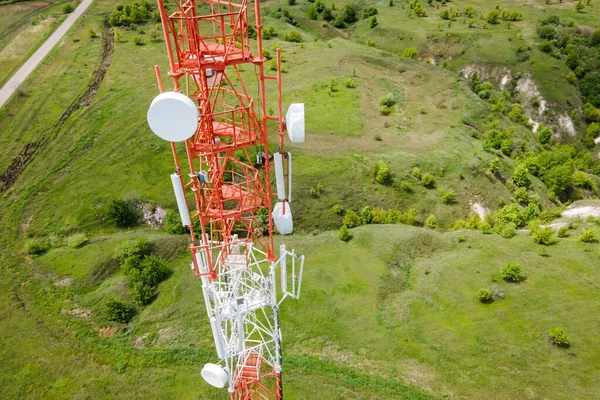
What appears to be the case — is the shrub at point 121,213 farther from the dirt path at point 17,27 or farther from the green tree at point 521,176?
the dirt path at point 17,27

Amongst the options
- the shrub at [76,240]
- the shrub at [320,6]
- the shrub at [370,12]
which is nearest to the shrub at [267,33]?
the shrub at [320,6]

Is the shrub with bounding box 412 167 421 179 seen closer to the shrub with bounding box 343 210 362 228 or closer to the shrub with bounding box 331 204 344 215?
the shrub with bounding box 343 210 362 228

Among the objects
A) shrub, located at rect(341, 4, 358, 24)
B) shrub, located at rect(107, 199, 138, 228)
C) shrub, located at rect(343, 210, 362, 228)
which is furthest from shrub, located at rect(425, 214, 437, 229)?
shrub, located at rect(341, 4, 358, 24)

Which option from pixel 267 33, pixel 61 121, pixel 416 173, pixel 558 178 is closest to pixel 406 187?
pixel 416 173

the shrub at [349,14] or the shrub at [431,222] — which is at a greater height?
the shrub at [349,14]

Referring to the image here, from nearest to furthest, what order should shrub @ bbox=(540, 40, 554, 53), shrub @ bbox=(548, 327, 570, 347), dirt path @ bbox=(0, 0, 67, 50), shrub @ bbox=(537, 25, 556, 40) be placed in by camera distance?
shrub @ bbox=(548, 327, 570, 347)
dirt path @ bbox=(0, 0, 67, 50)
shrub @ bbox=(540, 40, 554, 53)
shrub @ bbox=(537, 25, 556, 40)

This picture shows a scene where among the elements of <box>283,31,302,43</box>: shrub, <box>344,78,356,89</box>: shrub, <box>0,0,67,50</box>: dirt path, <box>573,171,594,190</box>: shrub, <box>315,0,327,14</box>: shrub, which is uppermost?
<box>0,0,67,50</box>: dirt path
